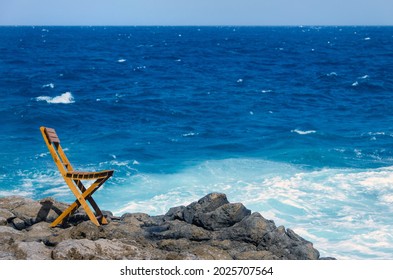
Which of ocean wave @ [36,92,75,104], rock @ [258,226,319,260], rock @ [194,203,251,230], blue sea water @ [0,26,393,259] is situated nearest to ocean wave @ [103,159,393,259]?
blue sea water @ [0,26,393,259]

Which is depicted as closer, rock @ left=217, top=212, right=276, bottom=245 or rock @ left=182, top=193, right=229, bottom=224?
rock @ left=217, top=212, right=276, bottom=245

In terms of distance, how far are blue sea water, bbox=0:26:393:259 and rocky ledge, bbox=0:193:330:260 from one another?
3.95 m

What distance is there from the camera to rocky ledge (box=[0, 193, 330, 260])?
870 cm

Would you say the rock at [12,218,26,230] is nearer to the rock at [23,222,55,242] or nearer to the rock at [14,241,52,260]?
the rock at [23,222,55,242]

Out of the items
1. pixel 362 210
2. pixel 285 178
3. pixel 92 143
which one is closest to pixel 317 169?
pixel 285 178

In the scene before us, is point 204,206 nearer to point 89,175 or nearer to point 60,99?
point 89,175

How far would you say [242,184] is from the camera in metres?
19.6

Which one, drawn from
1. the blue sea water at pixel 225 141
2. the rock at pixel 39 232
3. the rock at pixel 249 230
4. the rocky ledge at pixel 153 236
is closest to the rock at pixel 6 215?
the rocky ledge at pixel 153 236

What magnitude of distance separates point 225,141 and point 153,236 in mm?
16590

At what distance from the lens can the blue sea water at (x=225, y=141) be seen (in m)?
17.3

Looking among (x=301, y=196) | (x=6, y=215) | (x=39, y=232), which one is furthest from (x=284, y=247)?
(x=301, y=196)

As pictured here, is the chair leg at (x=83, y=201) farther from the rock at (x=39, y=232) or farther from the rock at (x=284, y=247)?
the rock at (x=284, y=247)

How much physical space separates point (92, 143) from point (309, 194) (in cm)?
1217

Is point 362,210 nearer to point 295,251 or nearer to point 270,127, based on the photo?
point 295,251
